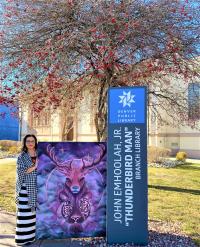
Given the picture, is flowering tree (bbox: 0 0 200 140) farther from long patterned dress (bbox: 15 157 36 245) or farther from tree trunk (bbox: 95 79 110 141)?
long patterned dress (bbox: 15 157 36 245)

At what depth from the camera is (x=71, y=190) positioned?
21.0 feet

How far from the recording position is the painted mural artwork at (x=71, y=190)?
6.33 meters

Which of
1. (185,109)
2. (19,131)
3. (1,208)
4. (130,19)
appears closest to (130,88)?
(130,19)

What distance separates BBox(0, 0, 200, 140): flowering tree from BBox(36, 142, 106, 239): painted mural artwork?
2459 mm

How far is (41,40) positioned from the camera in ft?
29.0

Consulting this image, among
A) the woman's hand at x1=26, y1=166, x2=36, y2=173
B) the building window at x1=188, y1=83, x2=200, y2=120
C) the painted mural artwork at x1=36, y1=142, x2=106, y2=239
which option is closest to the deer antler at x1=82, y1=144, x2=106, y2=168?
the painted mural artwork at x1=36, y1=142, x2=106, y2=239

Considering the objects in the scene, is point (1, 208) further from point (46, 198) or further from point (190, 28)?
point (190, 28)

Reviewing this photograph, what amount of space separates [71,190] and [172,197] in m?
5.82

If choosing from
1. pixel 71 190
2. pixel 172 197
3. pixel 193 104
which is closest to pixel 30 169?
pixel 71 190

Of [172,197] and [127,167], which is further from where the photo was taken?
[172,197]

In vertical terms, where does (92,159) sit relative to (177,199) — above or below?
above

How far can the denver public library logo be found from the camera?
610 cm

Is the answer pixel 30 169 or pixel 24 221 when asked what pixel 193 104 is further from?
pixel 24 221

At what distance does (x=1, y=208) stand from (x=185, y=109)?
266 inches
